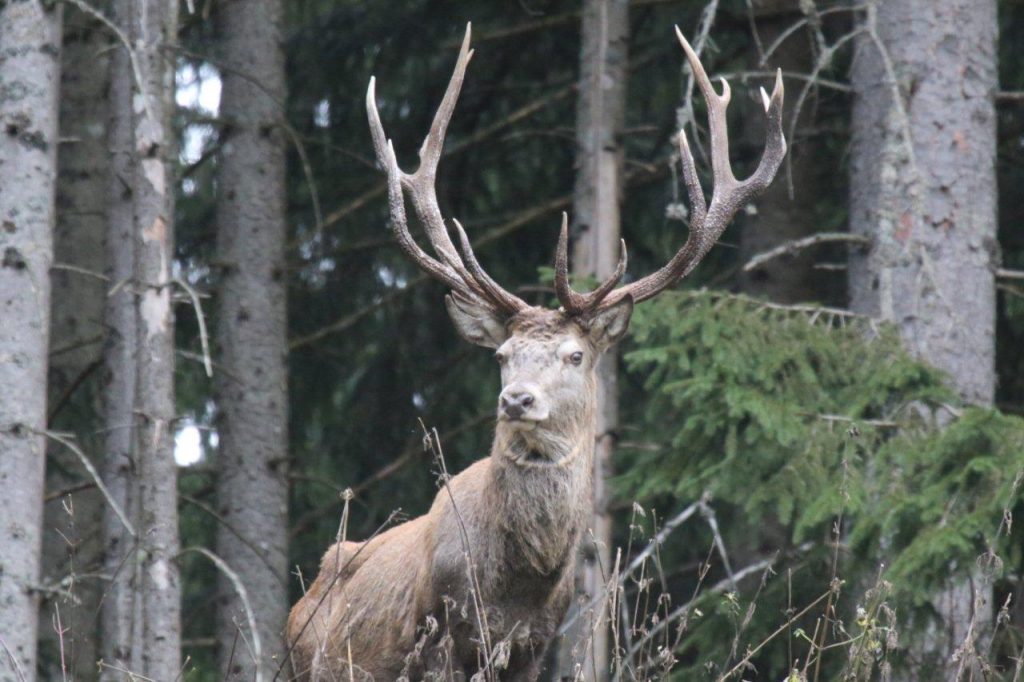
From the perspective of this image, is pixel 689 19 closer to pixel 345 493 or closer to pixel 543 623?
pixel 543 623

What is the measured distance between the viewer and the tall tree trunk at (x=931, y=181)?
9430 millimetres

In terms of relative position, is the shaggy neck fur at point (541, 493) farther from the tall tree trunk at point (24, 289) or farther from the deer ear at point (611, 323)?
the tall tree trunk at point (24, 289)

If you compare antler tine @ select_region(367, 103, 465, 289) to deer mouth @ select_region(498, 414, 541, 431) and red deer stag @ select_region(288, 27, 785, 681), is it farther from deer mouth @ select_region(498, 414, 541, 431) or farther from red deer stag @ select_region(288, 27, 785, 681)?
deer mouth @ select_region(498, 414, 541, 431)

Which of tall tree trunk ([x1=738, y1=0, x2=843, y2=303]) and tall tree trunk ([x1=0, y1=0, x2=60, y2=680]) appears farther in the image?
tall tree trunk ([x1=738, y1=0, x2=843, y2=303])

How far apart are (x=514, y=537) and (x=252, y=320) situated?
5.09 m

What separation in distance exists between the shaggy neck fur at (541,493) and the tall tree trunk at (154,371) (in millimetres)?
1706

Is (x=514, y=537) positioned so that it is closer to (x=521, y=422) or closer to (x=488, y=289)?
(x=521, y=422)

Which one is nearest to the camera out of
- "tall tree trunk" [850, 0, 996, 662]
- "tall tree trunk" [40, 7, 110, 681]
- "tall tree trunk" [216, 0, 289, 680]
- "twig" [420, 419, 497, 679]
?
"twig" [420, 419, 497, 679]

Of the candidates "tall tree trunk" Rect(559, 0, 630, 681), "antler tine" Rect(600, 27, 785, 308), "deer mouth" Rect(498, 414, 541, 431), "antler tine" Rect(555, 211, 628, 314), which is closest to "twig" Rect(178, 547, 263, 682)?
"deer mouth" Rect(498, 414, 541, 431)

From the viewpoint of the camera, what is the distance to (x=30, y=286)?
25.8ft

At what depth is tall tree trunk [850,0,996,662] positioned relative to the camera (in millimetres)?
9430

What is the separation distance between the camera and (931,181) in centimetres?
959

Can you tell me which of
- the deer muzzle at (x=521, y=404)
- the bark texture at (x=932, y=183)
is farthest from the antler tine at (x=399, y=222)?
the bark texture at (x=932, y=183)

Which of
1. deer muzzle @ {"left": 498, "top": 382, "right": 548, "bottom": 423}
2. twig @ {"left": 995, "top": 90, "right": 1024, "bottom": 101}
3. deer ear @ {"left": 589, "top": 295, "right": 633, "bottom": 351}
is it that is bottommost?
deer muzzle @ {"left": 498, "top": 382, "right": 548, "bottom": 423}
